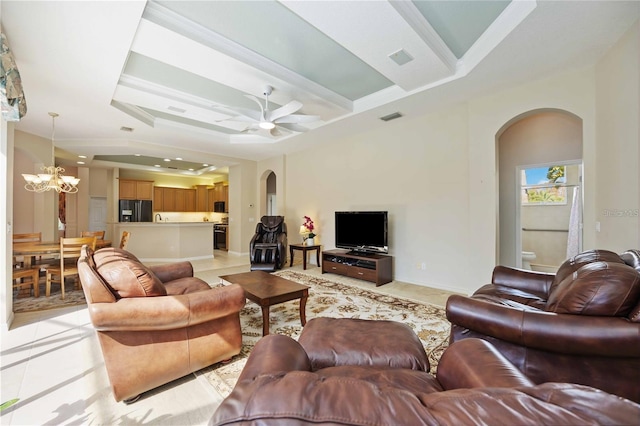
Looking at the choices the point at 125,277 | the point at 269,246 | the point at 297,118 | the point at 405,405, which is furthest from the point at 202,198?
the point at 405,405

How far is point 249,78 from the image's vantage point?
129 inches

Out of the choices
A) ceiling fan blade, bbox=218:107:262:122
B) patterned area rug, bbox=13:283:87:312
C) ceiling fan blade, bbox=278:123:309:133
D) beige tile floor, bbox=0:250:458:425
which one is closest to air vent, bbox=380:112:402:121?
ceiling fan blade, bbox=278:123:309:133

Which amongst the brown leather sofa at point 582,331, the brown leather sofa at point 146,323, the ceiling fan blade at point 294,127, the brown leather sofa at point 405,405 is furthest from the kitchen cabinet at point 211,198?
the brown leather sofa at point 405,405

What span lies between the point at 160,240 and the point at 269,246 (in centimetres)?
337

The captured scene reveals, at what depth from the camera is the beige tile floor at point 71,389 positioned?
1624mm

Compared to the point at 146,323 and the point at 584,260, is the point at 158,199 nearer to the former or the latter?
the point at 146,323

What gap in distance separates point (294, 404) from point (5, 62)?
3143mm

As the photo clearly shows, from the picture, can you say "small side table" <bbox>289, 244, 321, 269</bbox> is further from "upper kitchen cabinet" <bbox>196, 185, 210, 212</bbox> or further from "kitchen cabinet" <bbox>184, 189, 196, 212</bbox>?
"kitchen cabinet" <bbox>184, 189, 196, 212</bbox>

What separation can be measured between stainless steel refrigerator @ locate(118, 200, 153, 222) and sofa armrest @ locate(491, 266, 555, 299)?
32.3ft

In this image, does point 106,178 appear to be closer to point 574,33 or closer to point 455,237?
point 455,237

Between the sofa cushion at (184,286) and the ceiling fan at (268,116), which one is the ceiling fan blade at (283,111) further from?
the sofa cushion at (184,286)

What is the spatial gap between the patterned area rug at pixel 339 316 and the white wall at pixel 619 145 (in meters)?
1.79

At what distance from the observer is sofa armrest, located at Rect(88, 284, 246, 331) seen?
163 cm

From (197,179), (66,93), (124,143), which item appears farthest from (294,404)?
(197,179)
